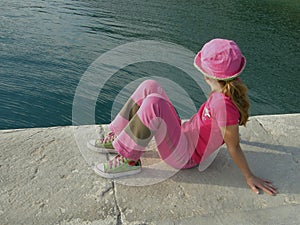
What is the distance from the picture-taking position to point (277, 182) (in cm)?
272

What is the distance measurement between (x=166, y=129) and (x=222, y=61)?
61 centimetres

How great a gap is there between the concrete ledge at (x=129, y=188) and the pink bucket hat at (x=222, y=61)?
76cm

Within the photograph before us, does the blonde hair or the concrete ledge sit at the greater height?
the blonde hair

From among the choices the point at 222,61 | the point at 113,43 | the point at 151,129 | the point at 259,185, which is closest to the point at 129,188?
the point at 151,129

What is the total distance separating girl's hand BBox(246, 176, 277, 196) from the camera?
259cm

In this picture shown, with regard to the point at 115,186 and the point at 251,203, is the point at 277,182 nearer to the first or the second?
the point at 251,203

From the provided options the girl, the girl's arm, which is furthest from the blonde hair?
the girl's arm

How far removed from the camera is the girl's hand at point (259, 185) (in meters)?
2.59

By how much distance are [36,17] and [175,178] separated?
8525 mm

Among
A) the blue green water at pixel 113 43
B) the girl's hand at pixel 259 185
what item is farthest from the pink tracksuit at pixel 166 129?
the blue green water at pixel 113 43

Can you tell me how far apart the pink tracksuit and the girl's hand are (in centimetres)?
34

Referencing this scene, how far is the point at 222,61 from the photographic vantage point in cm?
242

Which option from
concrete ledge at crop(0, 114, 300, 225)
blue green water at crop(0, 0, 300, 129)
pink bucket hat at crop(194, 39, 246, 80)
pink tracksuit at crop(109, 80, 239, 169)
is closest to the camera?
concrete ledge at crop(0, 114, 300, 225)

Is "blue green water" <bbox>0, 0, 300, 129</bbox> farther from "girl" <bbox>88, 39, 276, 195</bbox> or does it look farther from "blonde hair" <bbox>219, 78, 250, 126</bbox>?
"blonde hair" <bbox>219, 78, 250, 126</bbox>
